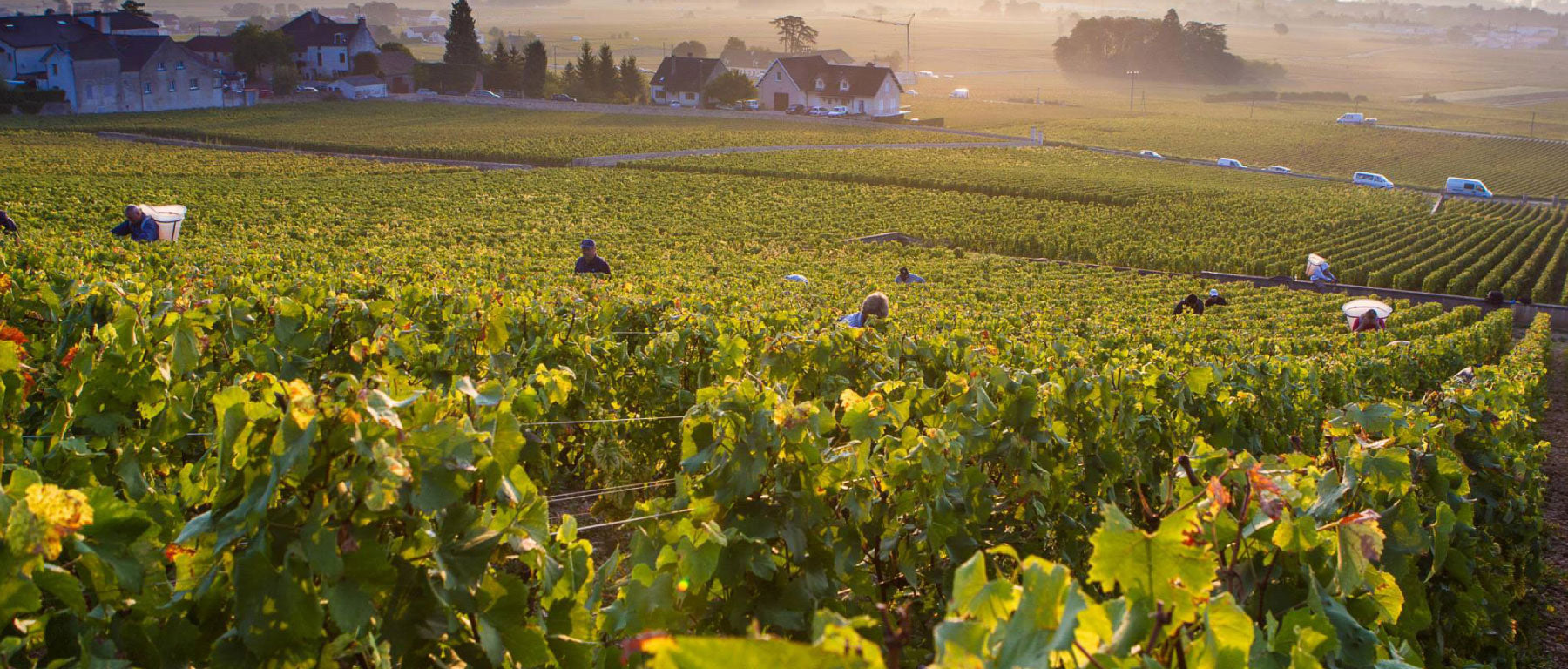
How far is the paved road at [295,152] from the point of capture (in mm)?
56125

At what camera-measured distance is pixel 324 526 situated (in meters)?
2.51

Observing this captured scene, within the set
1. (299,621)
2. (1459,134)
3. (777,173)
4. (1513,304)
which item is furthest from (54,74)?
(1459,134)

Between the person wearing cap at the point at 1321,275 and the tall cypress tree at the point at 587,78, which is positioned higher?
the tall cypress tree at the point at 587,78

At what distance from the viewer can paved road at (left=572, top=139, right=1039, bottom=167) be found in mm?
56469

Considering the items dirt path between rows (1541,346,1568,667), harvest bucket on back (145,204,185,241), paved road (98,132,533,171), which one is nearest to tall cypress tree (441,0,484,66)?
paved road (98,132,533,171)

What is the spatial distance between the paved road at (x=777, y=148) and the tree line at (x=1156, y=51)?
320 ft

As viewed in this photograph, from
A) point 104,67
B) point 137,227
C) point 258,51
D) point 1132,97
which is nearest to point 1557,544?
point 137,227

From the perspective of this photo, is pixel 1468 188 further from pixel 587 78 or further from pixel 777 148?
pixel 587 78

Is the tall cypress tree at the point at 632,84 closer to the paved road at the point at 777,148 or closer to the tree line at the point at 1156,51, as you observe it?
the paved road at the point at 777,148

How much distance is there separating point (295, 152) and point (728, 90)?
42648mm

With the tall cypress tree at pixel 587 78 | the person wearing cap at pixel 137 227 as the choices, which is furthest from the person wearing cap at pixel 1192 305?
the tall cypress tree at pixel 587 78

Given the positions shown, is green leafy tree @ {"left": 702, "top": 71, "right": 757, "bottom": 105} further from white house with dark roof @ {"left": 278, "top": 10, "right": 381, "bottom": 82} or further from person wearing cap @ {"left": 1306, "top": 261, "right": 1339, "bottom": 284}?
person wearing cap @ {"left": 1306, "top": 261, "right": 1339, "bottom": 284}

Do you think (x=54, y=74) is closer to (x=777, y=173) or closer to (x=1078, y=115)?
(x=777, y=173)

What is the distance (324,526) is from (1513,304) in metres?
35.6
